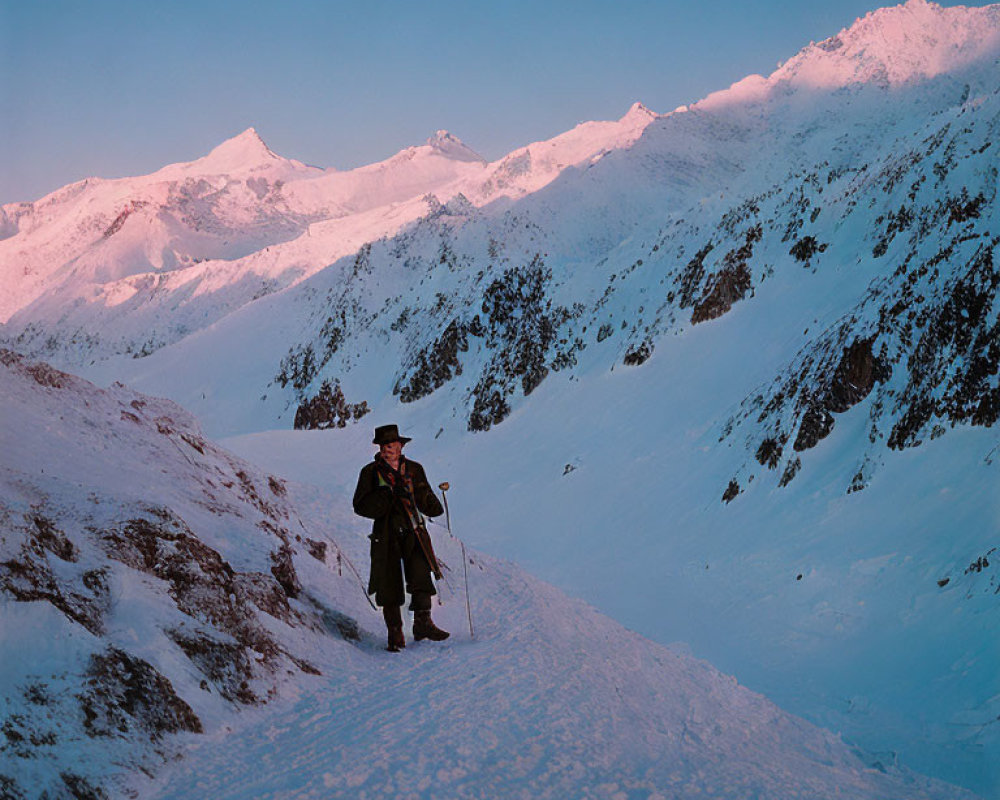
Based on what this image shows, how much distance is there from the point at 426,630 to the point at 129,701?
124 inches

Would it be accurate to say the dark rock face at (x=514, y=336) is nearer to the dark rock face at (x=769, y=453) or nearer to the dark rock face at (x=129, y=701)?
the dark rock face at (x=769, y=453)

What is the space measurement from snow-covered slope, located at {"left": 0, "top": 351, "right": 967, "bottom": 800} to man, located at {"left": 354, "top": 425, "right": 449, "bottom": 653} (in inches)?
15.2

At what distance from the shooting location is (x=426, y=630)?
649 cm

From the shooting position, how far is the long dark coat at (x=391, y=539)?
630 centimetres

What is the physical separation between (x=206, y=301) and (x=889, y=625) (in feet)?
300

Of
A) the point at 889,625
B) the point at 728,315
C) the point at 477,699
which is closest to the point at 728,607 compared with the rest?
the point at 889,625

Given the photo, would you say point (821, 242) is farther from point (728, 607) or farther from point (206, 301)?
point (206, 301)

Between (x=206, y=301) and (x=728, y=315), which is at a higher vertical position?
(x=206, y=301)

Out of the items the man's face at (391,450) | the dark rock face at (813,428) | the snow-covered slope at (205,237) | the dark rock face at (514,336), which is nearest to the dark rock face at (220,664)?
the man's face at (391,450)

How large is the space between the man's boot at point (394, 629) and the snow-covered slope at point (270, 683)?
0.27 m

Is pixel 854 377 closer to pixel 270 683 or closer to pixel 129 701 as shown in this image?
pixel 270 683

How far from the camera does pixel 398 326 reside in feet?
165

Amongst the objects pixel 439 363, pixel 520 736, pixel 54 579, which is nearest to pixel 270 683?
pixel 54 579

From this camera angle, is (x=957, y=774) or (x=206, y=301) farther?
(x=206, y=301)
